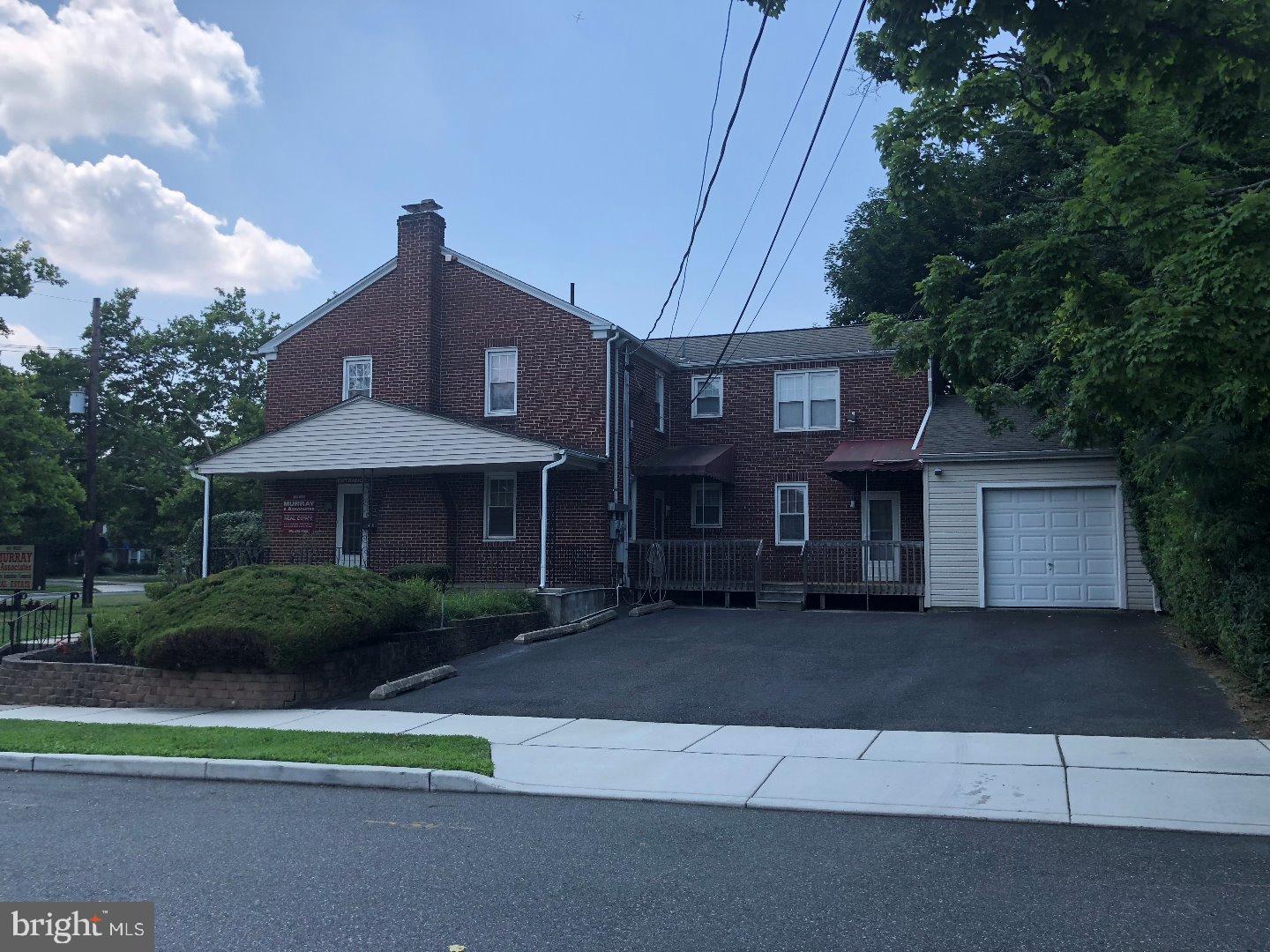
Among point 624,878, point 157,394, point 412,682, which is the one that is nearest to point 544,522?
point 412,682

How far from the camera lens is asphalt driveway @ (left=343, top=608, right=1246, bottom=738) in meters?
10.5

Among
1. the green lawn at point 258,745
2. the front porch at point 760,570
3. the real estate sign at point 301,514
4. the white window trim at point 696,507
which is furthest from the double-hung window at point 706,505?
the green lawn at point 258,745

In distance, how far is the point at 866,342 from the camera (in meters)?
24.8

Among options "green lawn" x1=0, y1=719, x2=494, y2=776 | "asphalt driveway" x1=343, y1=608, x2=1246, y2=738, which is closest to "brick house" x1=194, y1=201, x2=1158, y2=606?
"asphalt driveway" x1=343, y1=608, x2=1246, y2=738

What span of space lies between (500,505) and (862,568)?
7.67 m

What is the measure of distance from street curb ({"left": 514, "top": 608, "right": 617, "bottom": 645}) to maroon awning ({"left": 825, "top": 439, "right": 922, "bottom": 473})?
6027 millimetres

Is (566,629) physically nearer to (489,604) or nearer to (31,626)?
(489,604)

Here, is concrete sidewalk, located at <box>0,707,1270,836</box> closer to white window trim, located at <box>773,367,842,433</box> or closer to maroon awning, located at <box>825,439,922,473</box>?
maroon awning, located at <box>825,439,922,473</box>

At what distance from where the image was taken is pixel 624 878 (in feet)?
19.1

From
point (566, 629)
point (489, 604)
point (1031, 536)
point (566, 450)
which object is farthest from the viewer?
point (566, 450)

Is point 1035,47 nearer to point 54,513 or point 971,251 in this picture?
point 971,251

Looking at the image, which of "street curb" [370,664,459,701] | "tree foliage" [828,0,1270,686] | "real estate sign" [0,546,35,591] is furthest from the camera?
"real estate sign" [0,546,35,591]

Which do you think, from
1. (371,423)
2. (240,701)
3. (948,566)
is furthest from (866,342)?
(240,701)

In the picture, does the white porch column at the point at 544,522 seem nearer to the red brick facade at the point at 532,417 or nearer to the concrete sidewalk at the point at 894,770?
the red brick facade at the point at 532,417
